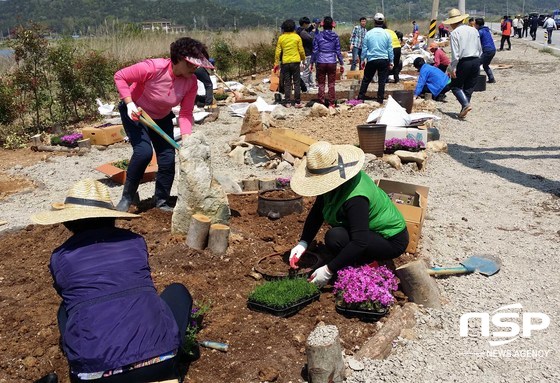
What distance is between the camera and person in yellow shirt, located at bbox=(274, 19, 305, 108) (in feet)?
38.8

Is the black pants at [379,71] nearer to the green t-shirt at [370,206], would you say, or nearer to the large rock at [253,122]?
the large rock at [253,122]

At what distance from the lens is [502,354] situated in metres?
3.49

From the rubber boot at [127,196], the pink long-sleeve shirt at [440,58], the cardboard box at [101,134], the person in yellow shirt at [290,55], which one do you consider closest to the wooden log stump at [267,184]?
the rubber boot at [127,196]

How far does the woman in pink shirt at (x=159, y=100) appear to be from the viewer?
5.05m

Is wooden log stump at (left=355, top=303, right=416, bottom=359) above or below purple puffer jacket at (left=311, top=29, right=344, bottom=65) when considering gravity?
below

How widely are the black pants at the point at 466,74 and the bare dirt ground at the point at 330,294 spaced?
6.76ft

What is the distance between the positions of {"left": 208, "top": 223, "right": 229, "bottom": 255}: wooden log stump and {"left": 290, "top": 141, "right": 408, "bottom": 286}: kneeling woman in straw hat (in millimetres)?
746

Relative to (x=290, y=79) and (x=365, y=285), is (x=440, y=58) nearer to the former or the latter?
(x=290, y=79)

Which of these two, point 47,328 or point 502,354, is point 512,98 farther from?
point 47,328

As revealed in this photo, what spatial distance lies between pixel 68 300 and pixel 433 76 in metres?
11.6

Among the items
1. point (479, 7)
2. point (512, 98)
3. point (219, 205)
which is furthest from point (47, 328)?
point (479, 7)

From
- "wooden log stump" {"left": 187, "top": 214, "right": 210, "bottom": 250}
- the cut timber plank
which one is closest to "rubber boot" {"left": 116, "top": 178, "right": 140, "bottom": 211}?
"wooden log stump" {"left": 187, "top": 214, "right": 210, "bottom": 250}

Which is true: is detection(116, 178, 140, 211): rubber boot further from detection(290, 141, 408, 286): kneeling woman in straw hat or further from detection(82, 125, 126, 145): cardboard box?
detection(82, 125, 126, 145): cardboard box

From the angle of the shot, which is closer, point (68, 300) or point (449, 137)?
point (68, 300)
